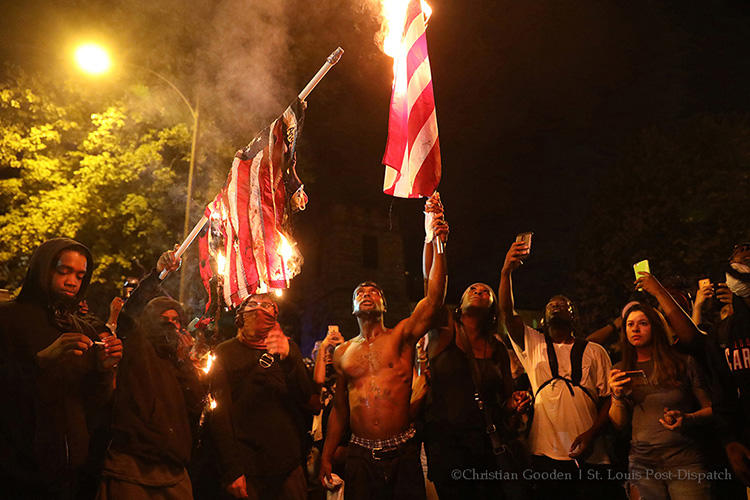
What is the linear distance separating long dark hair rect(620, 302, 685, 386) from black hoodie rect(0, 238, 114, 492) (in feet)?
15.3

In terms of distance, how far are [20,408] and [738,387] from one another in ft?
19.6

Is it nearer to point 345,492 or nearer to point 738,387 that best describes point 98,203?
point 345,492

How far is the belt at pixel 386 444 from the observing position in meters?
4.61

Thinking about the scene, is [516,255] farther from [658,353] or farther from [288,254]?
[288,254]

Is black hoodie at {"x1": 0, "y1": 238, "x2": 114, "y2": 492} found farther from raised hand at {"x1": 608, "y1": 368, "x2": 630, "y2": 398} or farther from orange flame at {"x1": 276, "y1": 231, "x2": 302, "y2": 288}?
raised hand at {"x1": 608, "y1": 368, "x2": 630, "y2": 398}

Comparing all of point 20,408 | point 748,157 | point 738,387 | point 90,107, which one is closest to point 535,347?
point 738,387

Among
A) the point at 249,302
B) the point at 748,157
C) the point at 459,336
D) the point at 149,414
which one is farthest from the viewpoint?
the point at 748,157

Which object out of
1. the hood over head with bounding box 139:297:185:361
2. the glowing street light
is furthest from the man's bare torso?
the glowing street light

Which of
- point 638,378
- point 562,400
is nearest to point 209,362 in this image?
point 562,400

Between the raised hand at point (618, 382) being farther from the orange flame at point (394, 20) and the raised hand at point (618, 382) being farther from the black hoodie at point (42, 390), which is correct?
the black hoodie at point (42, 390)

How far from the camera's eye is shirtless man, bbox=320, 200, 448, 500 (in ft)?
15.0

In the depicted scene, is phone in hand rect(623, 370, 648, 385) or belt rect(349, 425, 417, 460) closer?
belt rect(349, 425, 417, 460)

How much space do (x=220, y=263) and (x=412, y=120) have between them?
107 inches

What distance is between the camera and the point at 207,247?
6.57 m
